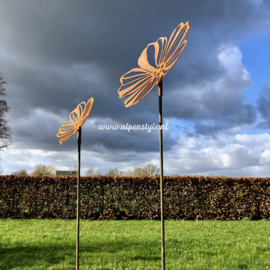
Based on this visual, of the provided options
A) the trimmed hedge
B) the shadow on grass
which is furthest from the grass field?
the trimmed hedge

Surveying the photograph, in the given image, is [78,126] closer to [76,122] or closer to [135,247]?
[76,122]

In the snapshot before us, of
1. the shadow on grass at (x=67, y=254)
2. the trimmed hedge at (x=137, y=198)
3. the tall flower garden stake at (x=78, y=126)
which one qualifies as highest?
the tall flower garden stake at (x=78, y=126)

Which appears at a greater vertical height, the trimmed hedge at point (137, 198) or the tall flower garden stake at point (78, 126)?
the tall flower garden stake at point (78, 126)

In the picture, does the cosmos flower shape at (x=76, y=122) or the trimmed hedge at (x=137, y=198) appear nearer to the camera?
the cosmos flower shape at (x=76, y=122)

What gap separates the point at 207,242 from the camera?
5797 millimetres

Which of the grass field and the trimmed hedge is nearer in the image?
the grass field

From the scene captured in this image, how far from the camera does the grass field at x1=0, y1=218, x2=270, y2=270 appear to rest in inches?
183

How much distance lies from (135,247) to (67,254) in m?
1.47

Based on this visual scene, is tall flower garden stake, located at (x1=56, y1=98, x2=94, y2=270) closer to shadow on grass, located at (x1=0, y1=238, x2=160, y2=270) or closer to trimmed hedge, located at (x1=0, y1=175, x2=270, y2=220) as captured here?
shadow on grass, located at (x1=0, y1=238, x2=160, y2=270)

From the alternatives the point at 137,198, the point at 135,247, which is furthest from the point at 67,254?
the point at 137,198

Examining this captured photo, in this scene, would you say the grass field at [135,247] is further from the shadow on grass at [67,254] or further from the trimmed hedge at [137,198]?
the trimmed hedge at [137,198]

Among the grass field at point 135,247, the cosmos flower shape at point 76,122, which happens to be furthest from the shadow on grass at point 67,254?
the cosmos flower shape at point 76,122

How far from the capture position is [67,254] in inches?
203

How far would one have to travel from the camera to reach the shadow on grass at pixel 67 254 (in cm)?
471
